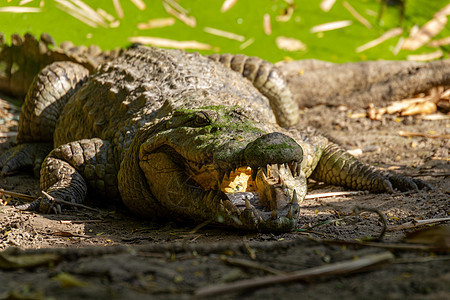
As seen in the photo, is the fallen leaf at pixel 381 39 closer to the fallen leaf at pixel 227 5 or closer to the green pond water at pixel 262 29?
the green pond water at pixel 262 29

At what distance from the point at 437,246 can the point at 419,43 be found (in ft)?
20.9

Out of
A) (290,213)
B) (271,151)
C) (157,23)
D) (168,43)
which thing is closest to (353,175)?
(290,213)

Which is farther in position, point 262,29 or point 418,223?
point 262,29

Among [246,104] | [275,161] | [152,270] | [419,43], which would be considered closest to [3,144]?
[246,104]

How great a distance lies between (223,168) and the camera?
2.95 meters

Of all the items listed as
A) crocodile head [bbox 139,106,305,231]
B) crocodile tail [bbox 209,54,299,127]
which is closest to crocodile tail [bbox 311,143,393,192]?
crocodile head [bbox 139,106,305,231]

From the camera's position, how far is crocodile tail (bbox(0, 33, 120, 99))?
6.11 metres

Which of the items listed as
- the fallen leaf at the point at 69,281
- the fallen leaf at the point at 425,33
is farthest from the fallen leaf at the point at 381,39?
the fallen leaf at the point at 69,281

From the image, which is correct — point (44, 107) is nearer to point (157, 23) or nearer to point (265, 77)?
point (157, 23)

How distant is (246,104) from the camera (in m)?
4.44


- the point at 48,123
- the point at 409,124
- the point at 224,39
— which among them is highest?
the point at 224,39

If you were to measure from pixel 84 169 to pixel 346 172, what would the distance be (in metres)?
2.49

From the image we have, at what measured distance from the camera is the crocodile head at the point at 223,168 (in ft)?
9.41

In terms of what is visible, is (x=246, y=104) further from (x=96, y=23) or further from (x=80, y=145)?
(x=96, y=23)
